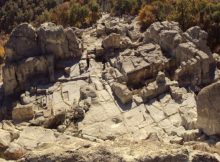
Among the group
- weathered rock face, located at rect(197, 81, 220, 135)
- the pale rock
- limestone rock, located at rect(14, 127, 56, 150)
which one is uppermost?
weathered rock face, located at rect(197, 81, 220, 135)

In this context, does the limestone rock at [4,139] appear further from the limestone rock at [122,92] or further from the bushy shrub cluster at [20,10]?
the bushy shrub cluster at [20,10]

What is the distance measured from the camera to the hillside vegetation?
107ft

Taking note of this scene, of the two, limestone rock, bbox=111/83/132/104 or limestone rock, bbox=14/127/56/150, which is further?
limestone rock, bbox=111/83/132/104

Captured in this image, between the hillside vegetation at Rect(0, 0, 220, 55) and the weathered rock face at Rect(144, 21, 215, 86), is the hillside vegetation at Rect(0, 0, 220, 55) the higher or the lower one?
the lower one

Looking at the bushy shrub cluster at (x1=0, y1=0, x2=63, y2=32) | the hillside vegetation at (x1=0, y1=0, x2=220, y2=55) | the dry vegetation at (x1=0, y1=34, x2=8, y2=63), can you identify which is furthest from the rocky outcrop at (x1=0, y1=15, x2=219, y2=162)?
the bushy shrub cluster at (x1=0, y1=0, x2=63, y2=32)

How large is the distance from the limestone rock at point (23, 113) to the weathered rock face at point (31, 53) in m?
3.19

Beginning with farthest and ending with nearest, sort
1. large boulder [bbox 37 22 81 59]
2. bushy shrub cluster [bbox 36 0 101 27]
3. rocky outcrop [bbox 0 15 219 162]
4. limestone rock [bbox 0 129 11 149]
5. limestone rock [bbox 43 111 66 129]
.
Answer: bushy shrub cluster [bbox 36 0 101 27] → large boulder [bbox 37 22 81 59] → limestone rock [bbox 43 111 66 129] → rocky outcrop [bbox 0 15 219 162] → limestone rock [bbox 0 129 11 149]

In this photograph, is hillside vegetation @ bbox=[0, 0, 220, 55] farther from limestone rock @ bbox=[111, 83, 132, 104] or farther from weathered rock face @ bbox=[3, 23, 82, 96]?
limestone rock @ bbox=[111, 83, 132, 104]

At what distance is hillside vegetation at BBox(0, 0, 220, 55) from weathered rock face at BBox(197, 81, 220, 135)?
14101 mm

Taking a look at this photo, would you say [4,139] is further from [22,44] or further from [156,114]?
[22,44]

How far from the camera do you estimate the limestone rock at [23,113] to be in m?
23.7

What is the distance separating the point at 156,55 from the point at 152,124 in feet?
19.9

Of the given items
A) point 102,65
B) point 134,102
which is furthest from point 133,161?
point 102,65

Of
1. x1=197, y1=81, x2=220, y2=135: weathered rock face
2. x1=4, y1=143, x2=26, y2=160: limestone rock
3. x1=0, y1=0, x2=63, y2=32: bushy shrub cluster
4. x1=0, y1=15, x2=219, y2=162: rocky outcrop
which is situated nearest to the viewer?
x1=197, y1=81, x2=220, y2=135: weathered rock face
